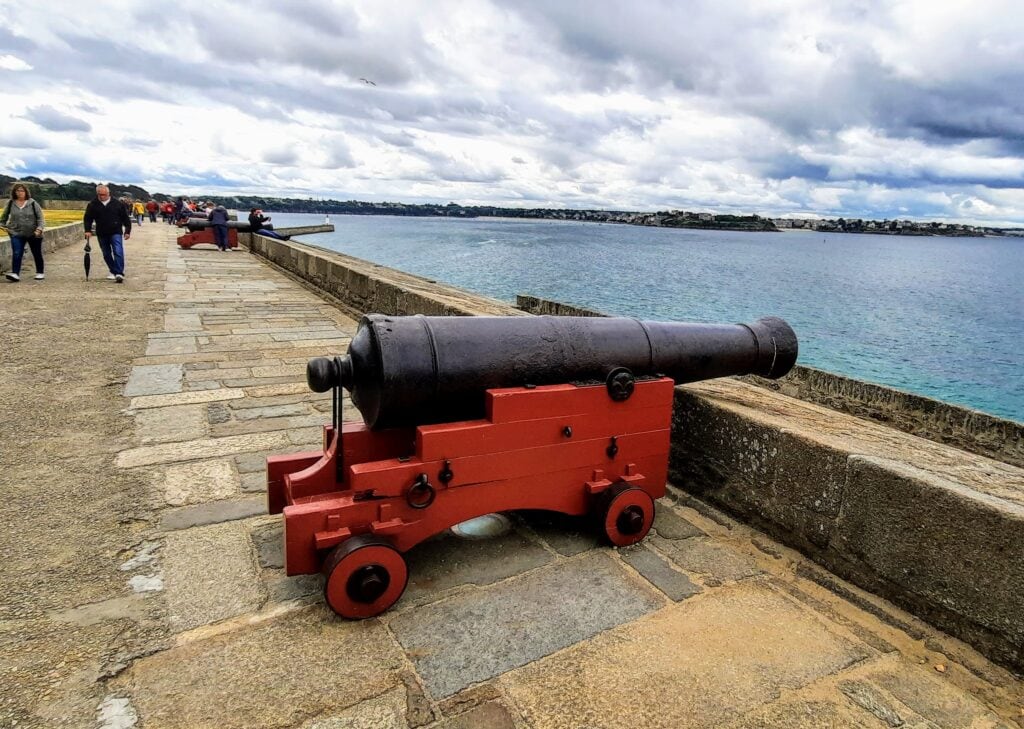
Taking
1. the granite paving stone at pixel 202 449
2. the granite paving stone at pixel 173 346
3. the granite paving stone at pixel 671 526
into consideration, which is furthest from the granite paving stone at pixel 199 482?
the granite paving stone at pixel 173 346

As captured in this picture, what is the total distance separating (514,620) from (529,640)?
12 cm

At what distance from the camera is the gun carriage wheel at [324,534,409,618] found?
2.24 m

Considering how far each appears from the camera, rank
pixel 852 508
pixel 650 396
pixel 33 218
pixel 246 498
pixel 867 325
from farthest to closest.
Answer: pixel 867 325, pixel 33 218, pixel 246 498, pixel 650 396, pixel 852 508

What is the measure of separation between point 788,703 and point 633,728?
494 millimetres

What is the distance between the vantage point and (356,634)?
2205 millimetres

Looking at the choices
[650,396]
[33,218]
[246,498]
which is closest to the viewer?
[650,396]

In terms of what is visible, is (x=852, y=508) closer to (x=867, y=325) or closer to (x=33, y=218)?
(x=33, y=218)

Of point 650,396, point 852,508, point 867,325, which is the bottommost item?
point 867,325

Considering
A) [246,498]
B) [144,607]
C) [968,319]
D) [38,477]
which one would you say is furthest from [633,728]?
[968,319]

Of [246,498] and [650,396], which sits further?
[246,498]

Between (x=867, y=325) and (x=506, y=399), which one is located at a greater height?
(x=506, y=399)

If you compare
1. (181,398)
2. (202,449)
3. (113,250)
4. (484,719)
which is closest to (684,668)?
(484,719)

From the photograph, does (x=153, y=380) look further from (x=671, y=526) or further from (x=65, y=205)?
(x=65, y=205)

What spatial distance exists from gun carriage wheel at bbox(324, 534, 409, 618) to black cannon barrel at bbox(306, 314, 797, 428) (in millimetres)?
494
